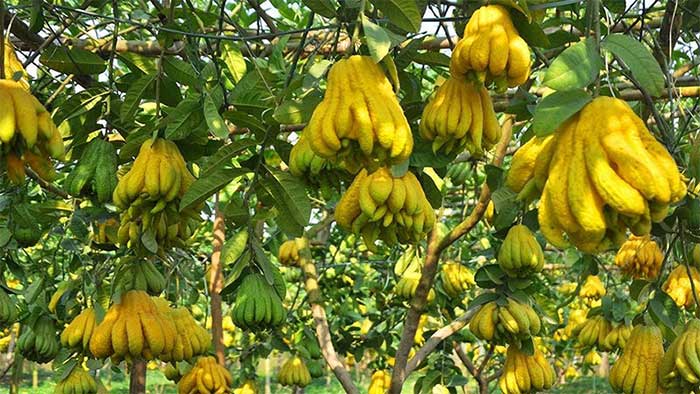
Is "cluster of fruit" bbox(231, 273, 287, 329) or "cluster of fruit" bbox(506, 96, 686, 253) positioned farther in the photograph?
"cluster of fruit" bbox(231, 273, 287, 329)

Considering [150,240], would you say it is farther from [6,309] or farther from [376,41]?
[6,309]

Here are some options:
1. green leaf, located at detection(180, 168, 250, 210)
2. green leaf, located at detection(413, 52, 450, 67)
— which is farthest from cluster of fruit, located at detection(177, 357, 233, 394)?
green leaf, located at detection(413, 52, 450, 67)

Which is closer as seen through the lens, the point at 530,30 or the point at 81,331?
the point at 530,30

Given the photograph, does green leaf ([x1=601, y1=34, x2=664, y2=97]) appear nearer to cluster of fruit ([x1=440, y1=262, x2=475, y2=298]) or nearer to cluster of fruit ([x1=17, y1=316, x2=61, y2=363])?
cluster of fruit ([x1=17, y1=316, x2=61, y2=363])

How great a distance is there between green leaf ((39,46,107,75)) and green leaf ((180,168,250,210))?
0.52 metres

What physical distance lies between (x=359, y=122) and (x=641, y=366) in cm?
113

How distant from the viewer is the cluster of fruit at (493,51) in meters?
1.14

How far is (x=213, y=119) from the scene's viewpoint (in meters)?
1.41

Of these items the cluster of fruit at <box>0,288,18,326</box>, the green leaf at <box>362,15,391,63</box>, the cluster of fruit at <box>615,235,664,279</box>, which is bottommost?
the cluster of fruit at <box>0,288,18,326</box>

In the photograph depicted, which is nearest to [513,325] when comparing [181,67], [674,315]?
[674,315]

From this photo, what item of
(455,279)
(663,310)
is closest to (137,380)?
(455,279)

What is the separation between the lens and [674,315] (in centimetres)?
186

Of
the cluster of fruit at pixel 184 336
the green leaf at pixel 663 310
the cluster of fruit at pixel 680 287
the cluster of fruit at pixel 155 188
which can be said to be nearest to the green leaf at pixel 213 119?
the cluster of fruit at pixel 155 188

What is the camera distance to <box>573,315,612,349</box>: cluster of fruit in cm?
354
